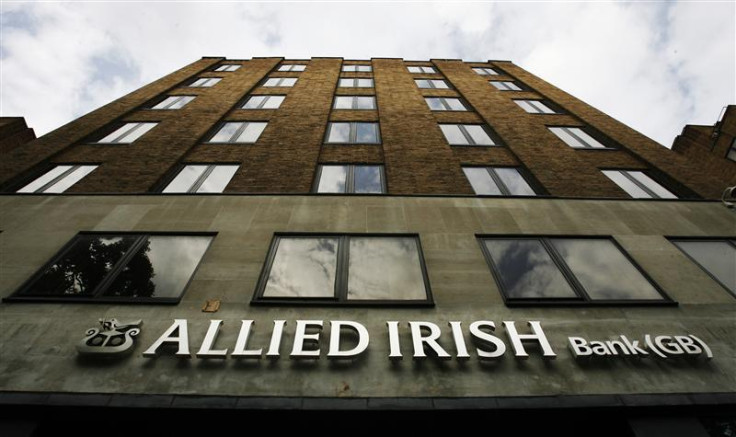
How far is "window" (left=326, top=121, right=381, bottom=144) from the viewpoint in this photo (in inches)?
648

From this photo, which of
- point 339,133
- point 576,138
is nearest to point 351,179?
point 339,133

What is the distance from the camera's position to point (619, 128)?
18359 millimetres

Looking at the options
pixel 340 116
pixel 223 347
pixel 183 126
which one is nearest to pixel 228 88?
pixel 183 126

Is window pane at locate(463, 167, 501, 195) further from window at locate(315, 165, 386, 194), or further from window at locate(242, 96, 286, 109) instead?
window at locate(242, 96, 286, 109)

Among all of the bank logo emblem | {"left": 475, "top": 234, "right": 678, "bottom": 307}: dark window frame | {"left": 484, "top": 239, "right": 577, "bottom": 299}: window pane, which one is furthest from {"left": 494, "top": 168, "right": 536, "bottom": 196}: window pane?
the bank logo emblem

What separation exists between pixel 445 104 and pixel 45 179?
18.7 meters

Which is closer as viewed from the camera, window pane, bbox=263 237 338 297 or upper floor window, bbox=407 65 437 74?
window pane, bbox=263 237 338 297

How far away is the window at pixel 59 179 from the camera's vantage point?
12664 mm

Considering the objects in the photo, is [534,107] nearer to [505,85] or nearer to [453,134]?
[505,85]

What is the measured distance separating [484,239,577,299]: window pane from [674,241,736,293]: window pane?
4074 millimetres

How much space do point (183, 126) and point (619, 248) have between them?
693 inches

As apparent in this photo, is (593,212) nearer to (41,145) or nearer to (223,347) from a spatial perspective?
(223,347)

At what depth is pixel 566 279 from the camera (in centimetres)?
879

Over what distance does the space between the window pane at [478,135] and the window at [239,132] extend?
9948 mm
